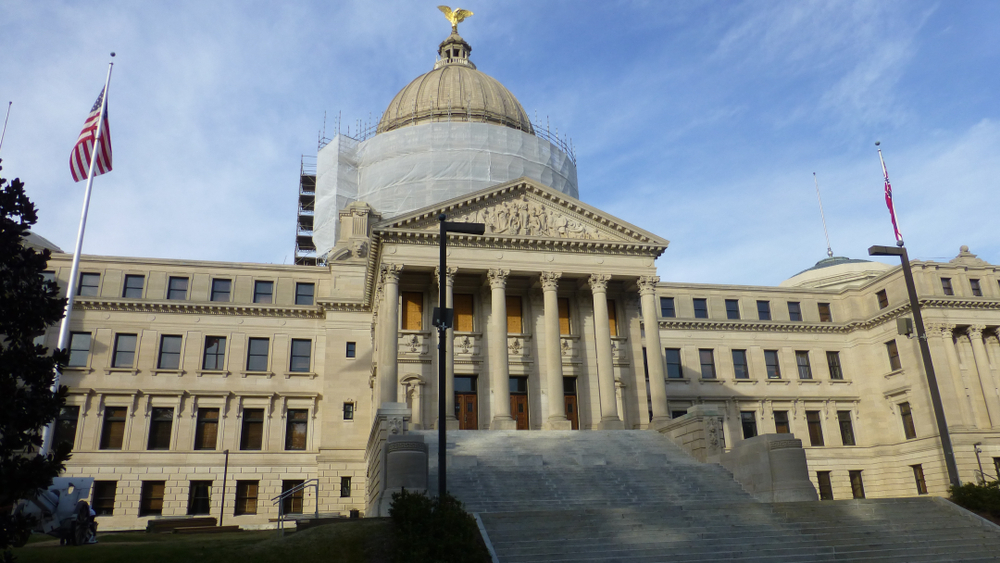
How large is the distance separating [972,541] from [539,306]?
2422cm

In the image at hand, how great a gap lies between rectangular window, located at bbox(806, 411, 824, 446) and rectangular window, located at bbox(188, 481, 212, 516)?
1611 inches

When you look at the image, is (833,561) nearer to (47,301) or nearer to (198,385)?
(47,301)

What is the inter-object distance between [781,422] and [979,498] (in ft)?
102

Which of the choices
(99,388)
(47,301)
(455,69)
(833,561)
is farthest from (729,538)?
(455,69)

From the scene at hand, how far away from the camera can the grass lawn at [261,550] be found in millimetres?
16281

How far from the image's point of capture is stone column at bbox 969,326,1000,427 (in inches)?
1961

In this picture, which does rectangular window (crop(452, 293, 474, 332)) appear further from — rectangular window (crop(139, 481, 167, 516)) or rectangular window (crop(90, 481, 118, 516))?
rectangular window (crop(90, 481, 118, 516))

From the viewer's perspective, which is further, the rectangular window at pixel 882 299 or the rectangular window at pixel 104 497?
the rectangular window at pixel 882 299

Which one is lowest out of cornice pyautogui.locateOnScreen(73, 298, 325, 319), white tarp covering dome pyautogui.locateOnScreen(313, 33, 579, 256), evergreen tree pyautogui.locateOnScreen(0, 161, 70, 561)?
evergreen tree pyautogui.locateOnScreen(0, 161, 70, 561)

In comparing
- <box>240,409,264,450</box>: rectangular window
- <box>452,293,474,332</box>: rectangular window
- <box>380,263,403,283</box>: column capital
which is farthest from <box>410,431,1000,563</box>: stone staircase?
<box>240,409,264,450</box>: rectangular window

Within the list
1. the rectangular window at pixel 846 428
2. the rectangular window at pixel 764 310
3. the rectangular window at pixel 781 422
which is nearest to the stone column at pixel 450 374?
the rectangular window at pixel 781 422

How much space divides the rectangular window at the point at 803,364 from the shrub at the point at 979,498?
3193 centimetres

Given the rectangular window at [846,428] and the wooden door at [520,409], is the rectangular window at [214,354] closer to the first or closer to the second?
the wooden door at [520,409]

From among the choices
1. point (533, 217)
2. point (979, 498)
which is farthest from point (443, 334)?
point (533, 217)
